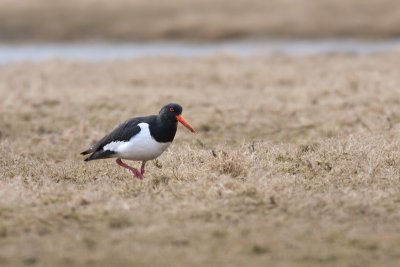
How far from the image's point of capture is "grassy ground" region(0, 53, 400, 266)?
25.2 ft

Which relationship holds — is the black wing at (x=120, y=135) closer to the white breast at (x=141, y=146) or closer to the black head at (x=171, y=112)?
the white breast at (x=141, y=146)

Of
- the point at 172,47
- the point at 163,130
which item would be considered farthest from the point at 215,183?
the point at 172,47

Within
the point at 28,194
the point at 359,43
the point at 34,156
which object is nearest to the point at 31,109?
the point at 34,156

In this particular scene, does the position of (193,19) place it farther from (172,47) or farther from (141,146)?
(141,146)

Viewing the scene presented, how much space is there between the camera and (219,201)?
9102mm

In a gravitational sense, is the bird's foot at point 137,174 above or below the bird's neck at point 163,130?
below

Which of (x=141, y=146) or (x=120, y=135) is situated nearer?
(x=141, y=146)

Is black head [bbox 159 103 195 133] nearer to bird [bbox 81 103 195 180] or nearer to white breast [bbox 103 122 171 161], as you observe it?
bird [bbox 81 103 195 180]

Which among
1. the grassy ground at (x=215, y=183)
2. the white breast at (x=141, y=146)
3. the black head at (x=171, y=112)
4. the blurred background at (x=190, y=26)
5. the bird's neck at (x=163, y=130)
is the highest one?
the blurred background at (x=190, y=26)

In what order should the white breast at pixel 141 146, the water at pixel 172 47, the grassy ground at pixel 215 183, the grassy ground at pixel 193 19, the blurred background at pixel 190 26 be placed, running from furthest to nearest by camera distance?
the grassy ground at pixel 193 19, the blurred background at pixel 190 26, the water at pixel 172 47, the white breast at pixel 141 146, the grassy ground at pixel 215 183

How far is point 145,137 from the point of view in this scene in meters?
10.6

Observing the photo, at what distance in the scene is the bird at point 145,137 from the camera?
34.9 ft

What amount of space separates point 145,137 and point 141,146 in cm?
13

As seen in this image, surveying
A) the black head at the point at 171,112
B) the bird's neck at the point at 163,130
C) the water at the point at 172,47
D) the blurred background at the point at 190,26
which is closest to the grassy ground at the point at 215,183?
the bird's neck at the point at 163,130
